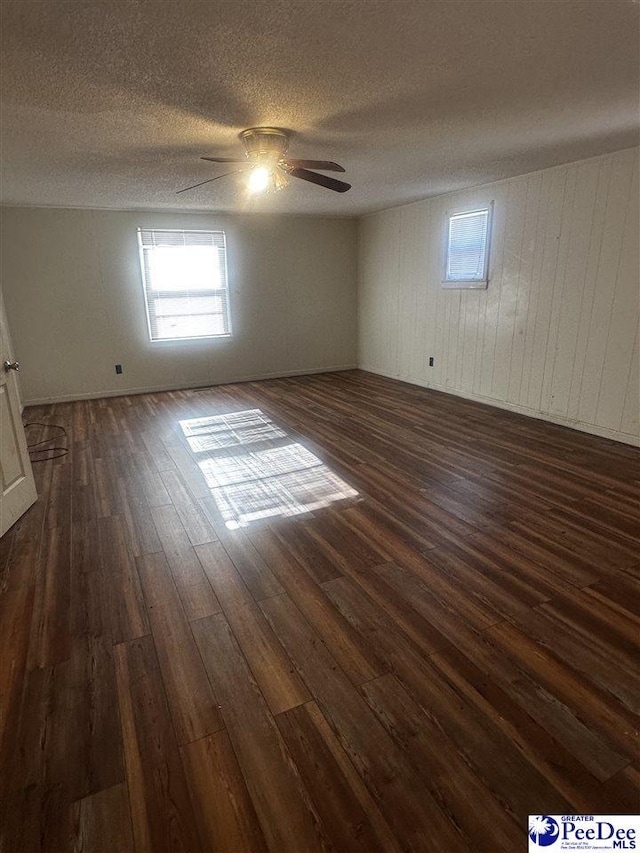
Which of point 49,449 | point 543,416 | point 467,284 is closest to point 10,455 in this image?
point 49,449

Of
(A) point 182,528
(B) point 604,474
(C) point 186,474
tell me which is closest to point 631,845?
(A) point 182,528

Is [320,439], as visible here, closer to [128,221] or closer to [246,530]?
[246,530]

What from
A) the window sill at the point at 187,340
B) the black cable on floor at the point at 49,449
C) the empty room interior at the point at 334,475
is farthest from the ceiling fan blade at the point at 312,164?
the window sill at the point at 187,340

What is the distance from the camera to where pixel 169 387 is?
21.1 feet

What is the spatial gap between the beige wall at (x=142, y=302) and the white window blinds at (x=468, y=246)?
2.16m

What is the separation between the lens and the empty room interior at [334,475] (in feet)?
4.30

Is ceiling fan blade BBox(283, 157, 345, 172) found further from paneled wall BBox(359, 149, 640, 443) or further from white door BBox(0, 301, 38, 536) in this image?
paneled wall BBox(359, 149, 640, 443)

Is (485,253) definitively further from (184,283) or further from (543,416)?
(184,283)

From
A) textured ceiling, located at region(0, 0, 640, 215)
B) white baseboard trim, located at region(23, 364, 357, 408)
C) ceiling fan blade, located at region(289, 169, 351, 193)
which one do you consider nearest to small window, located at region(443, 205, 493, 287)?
textured ceiling, located at region(0, 0, 640, 215)

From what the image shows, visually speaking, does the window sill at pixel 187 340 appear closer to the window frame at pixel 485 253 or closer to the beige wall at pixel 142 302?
the beige wall at pixel 142 302

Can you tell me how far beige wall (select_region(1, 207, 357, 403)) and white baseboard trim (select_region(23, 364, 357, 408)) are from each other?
0.02 metres

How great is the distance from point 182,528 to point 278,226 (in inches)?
206

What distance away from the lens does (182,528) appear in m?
2.72

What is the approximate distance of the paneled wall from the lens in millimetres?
3820
